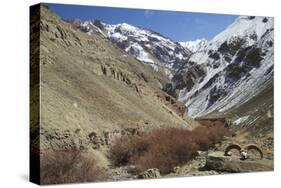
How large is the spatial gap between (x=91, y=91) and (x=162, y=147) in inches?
67.6

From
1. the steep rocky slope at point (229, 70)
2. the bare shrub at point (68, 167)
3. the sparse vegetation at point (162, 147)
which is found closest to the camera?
the bare shrub at point (68, 167)

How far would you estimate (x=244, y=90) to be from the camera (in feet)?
44.0

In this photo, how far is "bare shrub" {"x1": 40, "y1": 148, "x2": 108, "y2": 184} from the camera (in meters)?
11.2

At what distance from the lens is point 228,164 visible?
1285 centimetres

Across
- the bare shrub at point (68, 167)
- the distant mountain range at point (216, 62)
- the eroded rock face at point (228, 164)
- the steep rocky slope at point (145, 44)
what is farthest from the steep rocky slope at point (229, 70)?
the bare shrub at point (68, 167)

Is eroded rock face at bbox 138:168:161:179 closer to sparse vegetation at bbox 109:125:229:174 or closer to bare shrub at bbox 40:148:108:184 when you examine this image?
sparse vegetation at bbox 109:125:229:174

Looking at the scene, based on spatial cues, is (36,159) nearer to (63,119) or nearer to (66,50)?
(63,119)

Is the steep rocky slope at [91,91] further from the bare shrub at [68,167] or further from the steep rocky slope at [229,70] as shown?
the steep rocky slope at [229,70]

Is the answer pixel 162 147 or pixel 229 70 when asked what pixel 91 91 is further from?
pixel 229 70

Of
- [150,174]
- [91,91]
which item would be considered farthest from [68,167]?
[150,174]

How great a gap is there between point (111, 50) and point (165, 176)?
8.02 feet

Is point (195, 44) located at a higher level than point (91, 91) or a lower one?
higher

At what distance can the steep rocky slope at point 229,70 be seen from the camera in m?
13.0

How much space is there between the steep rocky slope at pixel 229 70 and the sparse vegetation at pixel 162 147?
486 millimetres
